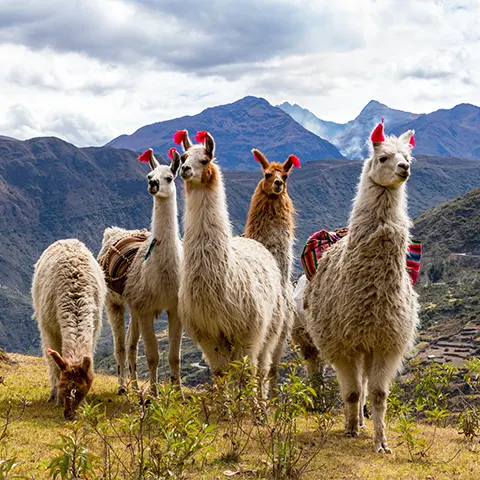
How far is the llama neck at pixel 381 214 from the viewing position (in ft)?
17.4

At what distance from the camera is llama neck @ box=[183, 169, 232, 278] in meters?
5.92

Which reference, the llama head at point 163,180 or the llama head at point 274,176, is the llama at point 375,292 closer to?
the llama head at point 274,176

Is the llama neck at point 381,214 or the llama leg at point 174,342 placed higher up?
the llama neck at point 381,214

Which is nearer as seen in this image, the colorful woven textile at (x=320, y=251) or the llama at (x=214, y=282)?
the llama at (x=214, y=282)

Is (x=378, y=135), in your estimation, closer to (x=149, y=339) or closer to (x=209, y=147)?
(x=209, y=147)

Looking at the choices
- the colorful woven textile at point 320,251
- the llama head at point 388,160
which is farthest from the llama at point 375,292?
the colorful woven textile at point 320,251

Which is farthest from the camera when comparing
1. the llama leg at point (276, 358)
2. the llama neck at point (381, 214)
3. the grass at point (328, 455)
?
the llama leg at point (276, 358)

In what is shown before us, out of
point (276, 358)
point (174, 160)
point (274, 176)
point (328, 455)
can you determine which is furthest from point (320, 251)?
point (328, 455)

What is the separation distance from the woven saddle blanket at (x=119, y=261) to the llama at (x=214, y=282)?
6.31 feet

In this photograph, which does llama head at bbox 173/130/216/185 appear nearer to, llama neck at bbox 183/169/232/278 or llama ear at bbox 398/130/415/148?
llama neck at bbox 183/169/232/278

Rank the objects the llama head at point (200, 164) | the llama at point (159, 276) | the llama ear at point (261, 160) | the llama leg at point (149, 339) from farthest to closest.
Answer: the llama ear at point (261, 160), the llama leg at point (149, 339), the llama at point (159, 276), the llama head at point (200, 164)

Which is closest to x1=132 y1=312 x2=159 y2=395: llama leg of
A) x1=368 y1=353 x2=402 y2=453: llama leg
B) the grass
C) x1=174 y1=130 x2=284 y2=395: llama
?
the grass

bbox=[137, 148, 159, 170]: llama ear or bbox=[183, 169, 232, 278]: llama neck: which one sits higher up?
bbox=[137, 148, 159, 170]: llama ear

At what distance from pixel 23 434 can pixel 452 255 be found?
82120 millimetres
